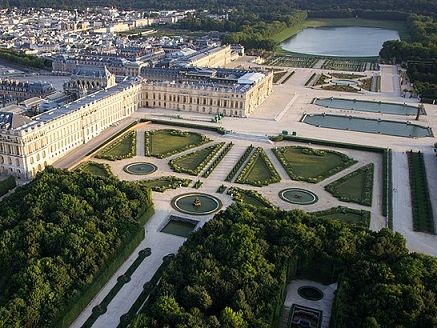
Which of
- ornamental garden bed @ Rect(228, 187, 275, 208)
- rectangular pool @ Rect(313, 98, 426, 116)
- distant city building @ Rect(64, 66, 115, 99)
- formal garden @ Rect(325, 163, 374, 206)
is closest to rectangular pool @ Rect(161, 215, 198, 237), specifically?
ornamental garden bed @ Rect(228, 187, 275, 208)

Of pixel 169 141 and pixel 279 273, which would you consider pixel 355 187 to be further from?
pixel 169 141

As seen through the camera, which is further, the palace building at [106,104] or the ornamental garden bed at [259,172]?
the palace building at [106,104]

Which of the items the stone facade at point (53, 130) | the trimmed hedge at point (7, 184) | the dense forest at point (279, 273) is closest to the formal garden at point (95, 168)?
the stone facade at point (53, 130)

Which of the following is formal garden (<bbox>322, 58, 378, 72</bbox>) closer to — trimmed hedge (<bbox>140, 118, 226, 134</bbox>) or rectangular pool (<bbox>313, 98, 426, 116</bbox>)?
rectangular pool (<bbox>313, 98, 426, 116</bbox>)

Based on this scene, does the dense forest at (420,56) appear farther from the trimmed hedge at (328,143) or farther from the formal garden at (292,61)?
the trimmed hedge at (328,143)

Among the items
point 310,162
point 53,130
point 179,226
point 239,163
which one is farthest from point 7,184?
point 310,162
